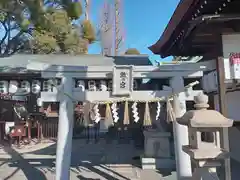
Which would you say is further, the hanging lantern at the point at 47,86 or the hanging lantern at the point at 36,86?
the hanging lantern at the point at 47,86

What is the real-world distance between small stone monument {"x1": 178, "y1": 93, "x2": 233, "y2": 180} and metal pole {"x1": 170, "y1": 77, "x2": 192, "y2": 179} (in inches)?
66.8

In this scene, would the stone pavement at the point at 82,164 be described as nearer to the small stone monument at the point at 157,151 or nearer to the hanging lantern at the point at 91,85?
the small stone monument at the point at 157,151

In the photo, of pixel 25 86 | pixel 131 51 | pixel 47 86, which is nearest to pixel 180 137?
pixel 47 86

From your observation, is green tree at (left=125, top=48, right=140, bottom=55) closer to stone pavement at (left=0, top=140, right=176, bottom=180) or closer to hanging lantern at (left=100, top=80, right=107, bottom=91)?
stone pavement at (left=0, top=140, right=176, bottom=180)

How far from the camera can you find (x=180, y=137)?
18.6 ft

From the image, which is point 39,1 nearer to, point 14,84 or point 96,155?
point 14,84

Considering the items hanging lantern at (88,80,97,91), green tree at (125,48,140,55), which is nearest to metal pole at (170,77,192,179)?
hanging lantern at (88,80,97,91)

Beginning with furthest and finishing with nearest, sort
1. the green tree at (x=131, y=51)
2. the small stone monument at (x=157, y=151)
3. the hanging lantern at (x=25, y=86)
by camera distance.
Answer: the green tree at (x=131, y=51)
the small stone monument at (x=157, y=151)
the hanging lantern at (x=25, y=86)

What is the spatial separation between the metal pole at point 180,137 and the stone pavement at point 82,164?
1.49m

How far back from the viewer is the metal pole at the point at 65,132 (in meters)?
5.62

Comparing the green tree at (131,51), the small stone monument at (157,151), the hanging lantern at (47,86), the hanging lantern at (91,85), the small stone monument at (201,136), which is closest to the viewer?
the small stone monument at (201,136)

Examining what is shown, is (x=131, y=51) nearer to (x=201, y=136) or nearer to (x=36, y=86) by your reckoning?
(x=36, y=86)

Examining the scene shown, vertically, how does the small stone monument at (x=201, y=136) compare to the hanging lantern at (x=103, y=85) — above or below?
below

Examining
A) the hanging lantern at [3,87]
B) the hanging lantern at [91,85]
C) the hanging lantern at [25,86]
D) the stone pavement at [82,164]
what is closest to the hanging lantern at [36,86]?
the hanging lantern at [25,86]
